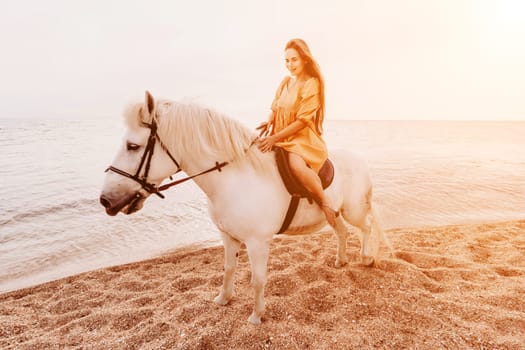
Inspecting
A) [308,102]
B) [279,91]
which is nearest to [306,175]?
[308,102]

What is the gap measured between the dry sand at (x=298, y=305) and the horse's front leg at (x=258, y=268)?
0.39 ft

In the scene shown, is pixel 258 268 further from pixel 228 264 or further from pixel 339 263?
pixel 339 263

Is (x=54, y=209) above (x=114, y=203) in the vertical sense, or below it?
below

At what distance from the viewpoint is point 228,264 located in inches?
127

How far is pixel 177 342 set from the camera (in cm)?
274

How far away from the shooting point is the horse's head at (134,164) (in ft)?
7.33

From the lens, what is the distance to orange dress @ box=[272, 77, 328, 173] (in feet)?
8.79

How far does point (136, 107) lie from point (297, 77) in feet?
5.08

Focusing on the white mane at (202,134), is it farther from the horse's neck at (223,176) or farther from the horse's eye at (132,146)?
the horse's eye at (132,146)

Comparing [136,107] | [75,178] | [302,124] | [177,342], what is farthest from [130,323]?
[75,178]

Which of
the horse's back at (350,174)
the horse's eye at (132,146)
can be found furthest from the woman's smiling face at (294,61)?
the horse's eye at (132,146)

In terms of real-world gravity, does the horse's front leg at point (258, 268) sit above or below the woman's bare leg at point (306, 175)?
below

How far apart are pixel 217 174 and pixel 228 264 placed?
3.86 ft

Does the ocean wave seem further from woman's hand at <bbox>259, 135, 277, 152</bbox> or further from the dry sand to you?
woman's hand at <bbox>259, 135, 277, 152</bbox>
